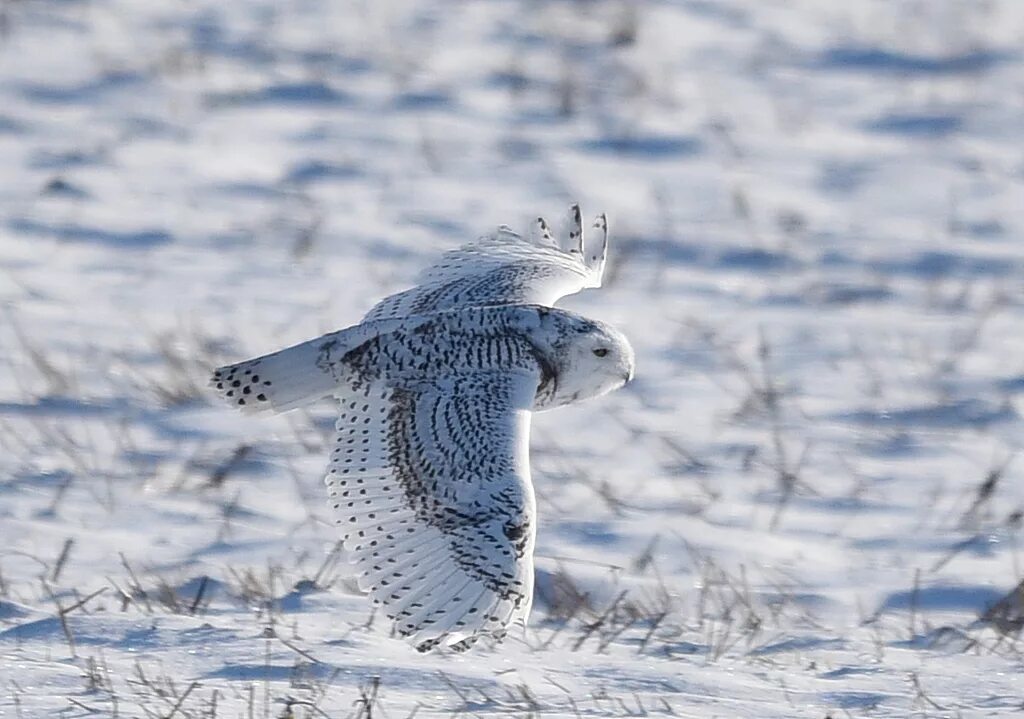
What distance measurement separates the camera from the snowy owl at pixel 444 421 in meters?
4.41

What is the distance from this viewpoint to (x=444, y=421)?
4738 millimetres

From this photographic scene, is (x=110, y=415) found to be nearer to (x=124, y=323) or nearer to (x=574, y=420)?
(x=124, y=323)

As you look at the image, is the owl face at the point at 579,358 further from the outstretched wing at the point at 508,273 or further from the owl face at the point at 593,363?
the outstretched wing at the point at 508,273

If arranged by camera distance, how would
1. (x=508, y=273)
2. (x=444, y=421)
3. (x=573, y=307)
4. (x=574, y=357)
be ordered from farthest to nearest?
(x=573, y=307) → (x=508, y=273) → (x=574, y=357) → (x=444, y=421)

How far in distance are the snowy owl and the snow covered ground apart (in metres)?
0.20

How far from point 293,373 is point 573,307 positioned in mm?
3437

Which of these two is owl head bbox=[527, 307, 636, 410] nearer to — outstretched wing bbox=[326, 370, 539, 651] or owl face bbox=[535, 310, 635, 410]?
owl face bbox=[535, 310, 635, 410]

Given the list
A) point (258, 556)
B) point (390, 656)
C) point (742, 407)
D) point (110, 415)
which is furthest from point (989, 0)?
point (390, 656)

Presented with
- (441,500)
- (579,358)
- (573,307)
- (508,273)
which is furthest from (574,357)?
(573,307)

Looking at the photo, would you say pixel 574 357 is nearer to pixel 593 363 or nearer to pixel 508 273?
pixel 593 363

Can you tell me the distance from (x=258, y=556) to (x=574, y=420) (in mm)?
1869

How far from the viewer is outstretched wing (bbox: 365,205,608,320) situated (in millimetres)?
5672

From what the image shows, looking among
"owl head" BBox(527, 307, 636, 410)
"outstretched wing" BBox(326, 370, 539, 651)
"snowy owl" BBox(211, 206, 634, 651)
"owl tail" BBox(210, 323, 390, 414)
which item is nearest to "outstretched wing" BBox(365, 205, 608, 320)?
"snowy owl" BBox(211, 206, 634, 651)

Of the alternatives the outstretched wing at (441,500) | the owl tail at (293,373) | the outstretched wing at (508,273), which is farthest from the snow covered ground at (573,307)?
the outstretched wing at (508,273)
